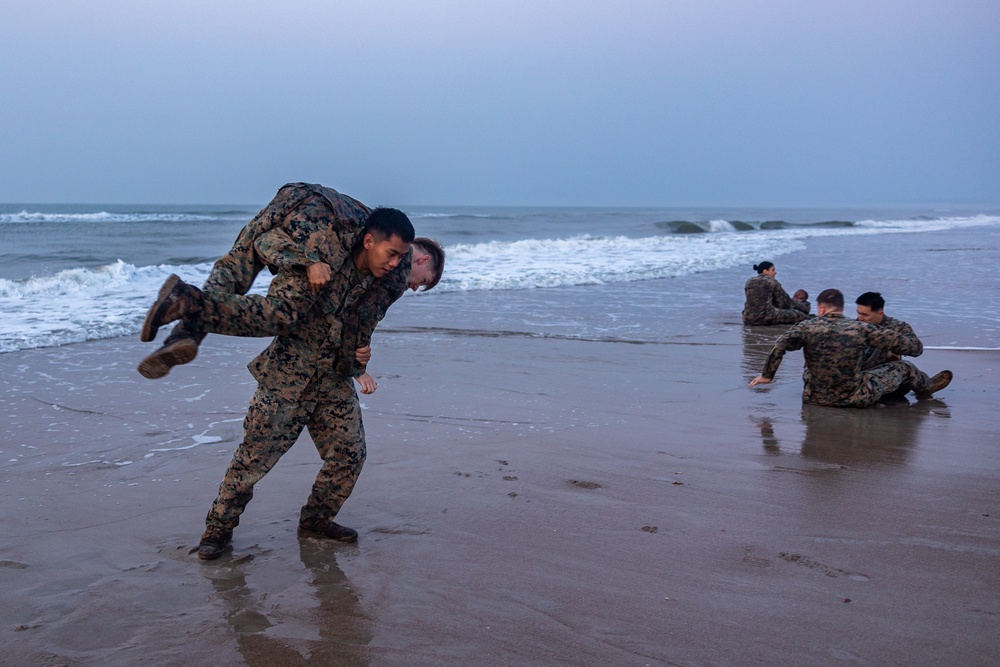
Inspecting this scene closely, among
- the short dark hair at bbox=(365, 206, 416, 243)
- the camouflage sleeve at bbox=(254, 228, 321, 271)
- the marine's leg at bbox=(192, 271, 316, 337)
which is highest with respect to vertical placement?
the short dark hair at bbox=(365, 206, 416, 243)

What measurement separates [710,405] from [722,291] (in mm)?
9961

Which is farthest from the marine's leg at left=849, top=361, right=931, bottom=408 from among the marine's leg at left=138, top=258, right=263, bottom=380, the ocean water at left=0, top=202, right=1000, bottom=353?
the marine's leg at left=138, top=258, right=263, bottom=380

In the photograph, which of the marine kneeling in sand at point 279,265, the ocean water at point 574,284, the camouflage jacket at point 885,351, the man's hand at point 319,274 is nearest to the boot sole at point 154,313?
the marine kneeling in sand at point 279,265

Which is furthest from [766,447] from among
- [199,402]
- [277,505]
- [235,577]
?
[199,402]

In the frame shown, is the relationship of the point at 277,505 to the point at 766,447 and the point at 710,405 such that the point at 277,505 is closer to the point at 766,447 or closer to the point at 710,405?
the point at 766,447

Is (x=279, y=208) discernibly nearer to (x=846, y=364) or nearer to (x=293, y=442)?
(x=293, y=442)

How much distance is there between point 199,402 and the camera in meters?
6.77

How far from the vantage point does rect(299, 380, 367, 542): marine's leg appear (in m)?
3.83

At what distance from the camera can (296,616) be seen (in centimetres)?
320

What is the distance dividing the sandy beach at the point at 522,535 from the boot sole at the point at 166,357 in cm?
92

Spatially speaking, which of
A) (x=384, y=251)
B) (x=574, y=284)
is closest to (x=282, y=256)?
(x=384, y=251)

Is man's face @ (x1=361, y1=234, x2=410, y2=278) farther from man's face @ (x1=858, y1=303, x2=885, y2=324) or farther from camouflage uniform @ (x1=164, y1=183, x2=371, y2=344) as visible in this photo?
man's face @ (x1=858, y1=303, x2=885, y2=324)

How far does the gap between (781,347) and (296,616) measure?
5049 millimetres

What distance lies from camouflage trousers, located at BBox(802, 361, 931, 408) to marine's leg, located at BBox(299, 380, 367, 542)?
4.53 meters
